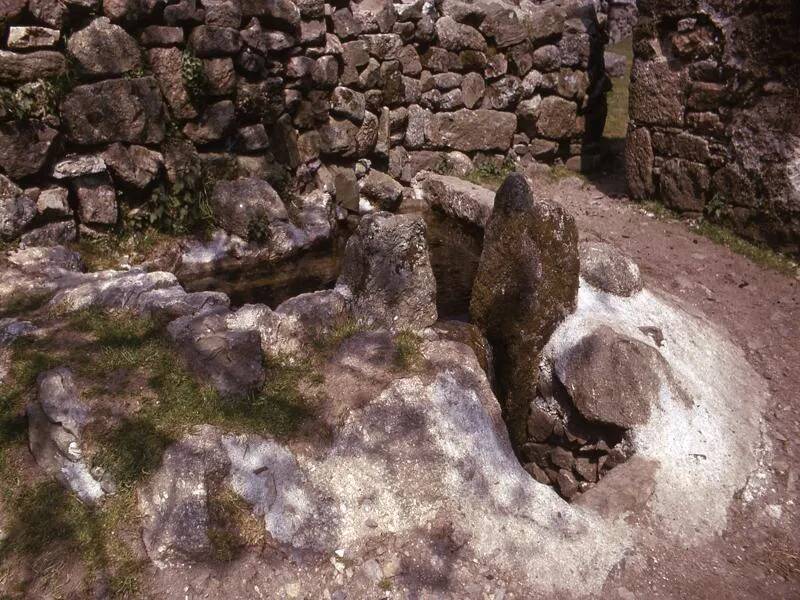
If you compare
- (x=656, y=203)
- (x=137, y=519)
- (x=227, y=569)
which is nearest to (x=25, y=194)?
(x=137, y=519)

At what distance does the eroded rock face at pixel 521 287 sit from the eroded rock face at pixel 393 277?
1.60 ft

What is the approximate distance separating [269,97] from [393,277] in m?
3.58

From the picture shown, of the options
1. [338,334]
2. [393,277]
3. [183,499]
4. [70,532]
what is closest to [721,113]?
[393,277]

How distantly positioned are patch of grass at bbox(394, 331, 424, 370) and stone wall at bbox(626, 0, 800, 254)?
4.33 m

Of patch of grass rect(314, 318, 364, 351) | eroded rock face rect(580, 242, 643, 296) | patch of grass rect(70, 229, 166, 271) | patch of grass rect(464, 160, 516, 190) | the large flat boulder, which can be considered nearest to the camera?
patch of grass rect(314, 318, 364, 351)

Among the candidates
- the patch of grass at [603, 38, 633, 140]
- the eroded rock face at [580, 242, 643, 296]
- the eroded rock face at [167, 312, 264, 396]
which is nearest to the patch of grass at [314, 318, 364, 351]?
the eroded rock face at [167, 312, 264, 396]

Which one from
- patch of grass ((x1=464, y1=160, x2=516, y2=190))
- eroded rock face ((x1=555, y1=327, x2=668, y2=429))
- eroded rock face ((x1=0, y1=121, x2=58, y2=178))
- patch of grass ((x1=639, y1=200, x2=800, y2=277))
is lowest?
patch of grass ((x1=464, y1=160, x2=516, y2=190))

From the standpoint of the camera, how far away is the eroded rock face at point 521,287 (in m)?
4.54

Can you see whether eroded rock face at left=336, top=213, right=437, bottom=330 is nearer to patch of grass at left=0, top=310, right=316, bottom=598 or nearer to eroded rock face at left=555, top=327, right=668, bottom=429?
patch of grass at left=0, top=310, right=316, bottom=598

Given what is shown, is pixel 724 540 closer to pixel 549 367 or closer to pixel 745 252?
pixel 549 367

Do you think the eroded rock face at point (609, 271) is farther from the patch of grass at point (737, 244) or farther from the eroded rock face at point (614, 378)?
the patch of grass at point (737, 244)

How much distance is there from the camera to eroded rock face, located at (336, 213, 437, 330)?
4348 millimetres

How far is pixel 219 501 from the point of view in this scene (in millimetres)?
3242

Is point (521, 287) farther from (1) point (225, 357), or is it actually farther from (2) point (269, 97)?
(2) point (269, 97)
